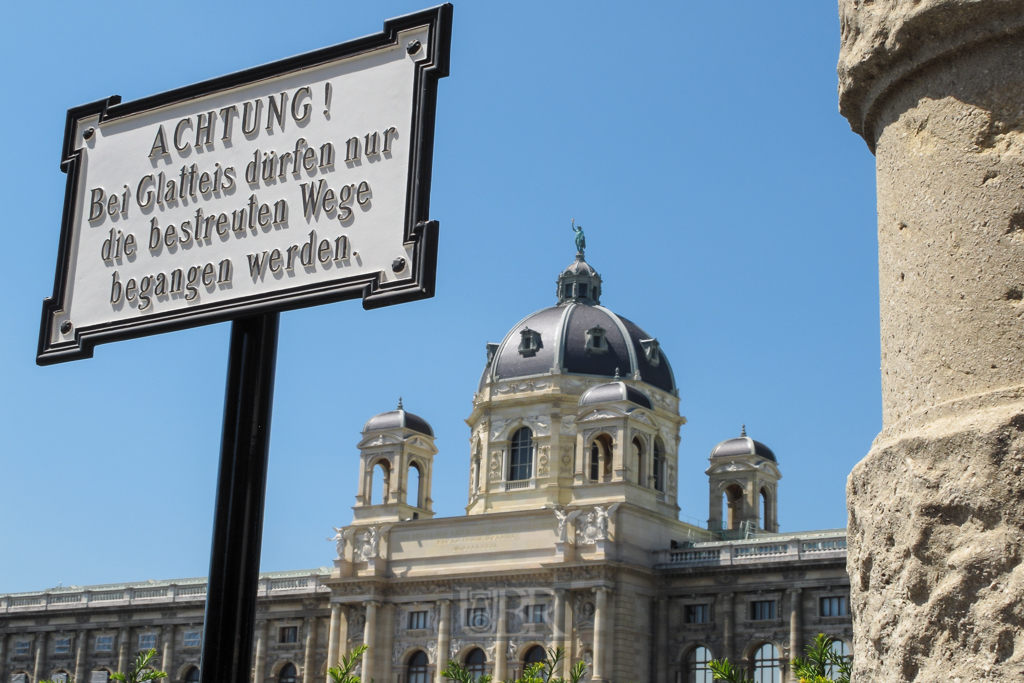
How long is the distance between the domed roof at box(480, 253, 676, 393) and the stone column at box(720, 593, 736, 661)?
11.8m

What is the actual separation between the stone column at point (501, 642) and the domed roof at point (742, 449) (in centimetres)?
1233

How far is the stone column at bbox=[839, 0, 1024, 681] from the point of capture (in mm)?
2760

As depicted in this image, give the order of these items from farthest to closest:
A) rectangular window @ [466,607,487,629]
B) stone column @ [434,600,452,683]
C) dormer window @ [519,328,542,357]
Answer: dormer window @ [519,328,542,357] < rectangular window @ [466,607,487,629] < stone column @ [434,600,452,683]

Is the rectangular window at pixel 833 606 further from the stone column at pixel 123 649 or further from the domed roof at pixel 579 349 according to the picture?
the stone column at pixel 123 649

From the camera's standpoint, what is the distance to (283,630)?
61281 mm

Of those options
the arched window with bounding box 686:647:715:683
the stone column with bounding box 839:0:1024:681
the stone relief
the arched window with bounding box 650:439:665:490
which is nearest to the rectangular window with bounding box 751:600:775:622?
the arched window with bounding box 686:647:715:683

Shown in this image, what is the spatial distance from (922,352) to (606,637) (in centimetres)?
4934

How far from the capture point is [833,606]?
50531 millimetres

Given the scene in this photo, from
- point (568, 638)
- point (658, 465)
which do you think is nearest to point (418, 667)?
point (568, 638)

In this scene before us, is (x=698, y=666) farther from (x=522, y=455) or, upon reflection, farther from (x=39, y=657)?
(x=39, y=657)

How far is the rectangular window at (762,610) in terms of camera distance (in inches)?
2044

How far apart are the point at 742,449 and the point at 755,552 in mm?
7213

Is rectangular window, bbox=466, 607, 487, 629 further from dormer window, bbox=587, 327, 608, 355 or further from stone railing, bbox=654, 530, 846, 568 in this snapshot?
dormer window, bbox=587, 327, 608, 355

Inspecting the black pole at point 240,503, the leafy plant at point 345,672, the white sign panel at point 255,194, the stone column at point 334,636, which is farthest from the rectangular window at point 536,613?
the black pole at point 240,503
